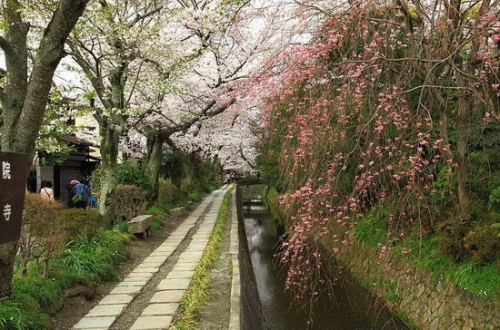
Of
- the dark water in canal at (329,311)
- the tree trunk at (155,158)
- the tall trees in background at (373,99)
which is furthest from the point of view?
the tree trunk at (155,158)

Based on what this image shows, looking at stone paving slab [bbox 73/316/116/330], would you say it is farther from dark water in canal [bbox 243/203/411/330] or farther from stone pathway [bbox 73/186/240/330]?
dark water in canal [bbox 243/203/411/330]

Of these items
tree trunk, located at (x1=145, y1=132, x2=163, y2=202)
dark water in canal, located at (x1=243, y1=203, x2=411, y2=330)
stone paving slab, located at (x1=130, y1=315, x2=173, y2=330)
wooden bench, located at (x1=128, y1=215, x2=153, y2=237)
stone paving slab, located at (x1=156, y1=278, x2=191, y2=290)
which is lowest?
dark water in canal, located at (x1=243, y1=203, x2=411, y2=330)

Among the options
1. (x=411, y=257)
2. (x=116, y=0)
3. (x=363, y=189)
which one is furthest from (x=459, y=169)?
(x=116, y=0)

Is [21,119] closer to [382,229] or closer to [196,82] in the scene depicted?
[382,229]

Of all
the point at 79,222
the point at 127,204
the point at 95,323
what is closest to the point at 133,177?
the point at 127,204

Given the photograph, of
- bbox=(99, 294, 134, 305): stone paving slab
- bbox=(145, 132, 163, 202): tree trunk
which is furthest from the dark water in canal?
bbox=(145, 132, 163, 202): tree trunk

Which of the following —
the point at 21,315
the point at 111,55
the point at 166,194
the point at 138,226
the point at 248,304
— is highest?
the point at 111,55

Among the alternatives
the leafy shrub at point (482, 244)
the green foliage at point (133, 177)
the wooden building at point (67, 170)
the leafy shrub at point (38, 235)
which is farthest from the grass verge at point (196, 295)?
the wooden building at point (67, 170)

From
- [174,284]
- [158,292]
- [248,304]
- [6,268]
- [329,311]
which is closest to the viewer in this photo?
[6,268]

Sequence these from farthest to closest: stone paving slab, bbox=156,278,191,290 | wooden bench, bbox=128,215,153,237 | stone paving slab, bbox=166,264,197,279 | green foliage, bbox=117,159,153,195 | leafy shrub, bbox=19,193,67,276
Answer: green foliage, bbox=117,159,153,195 < wooden bench, bbox=128,215,153,237 < stone paving slab, bbox=166,264,197,279 < stone paving slab, bbox=156,278,191,290 < leafy shrub, bbox=19,193,67,276

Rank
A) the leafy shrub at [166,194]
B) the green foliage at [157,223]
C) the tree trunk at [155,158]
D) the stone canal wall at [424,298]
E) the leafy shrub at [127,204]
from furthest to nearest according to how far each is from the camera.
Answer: the leafy shrub at [166,194] → the tree trunk at [155,158] → the leafy shrub at [127,204] → the green foliage at [157,223] → the stone canal wall at [424,298]

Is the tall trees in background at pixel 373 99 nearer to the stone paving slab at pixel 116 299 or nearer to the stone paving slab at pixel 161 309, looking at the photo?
the stone paving slab at pixel 161 309

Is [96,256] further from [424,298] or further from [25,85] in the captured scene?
[424,298]

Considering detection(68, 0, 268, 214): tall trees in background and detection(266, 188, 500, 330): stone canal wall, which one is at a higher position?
detection(68, 0, 268, 214): tall trees in background
